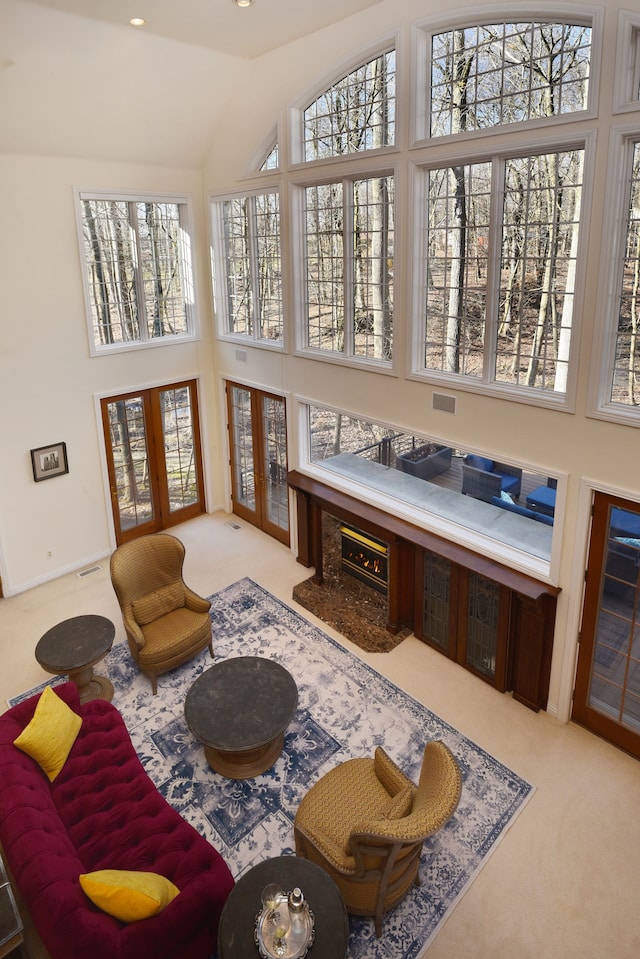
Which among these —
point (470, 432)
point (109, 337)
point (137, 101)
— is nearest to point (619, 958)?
point (470, 432)

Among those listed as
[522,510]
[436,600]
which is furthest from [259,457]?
[522,510]

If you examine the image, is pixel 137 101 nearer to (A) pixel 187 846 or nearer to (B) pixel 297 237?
(B) pixel 297 237

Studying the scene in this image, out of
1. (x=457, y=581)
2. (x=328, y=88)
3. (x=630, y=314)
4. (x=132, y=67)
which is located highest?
(x=132, y=67)

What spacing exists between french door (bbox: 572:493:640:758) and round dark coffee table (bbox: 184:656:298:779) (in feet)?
9.12

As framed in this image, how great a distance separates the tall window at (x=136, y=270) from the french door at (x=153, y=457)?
34.7 inches

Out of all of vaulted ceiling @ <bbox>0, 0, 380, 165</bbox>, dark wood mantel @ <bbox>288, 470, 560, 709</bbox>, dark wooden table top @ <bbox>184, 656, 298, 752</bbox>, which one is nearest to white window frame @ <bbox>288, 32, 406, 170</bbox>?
vaulted ceiling @ <bbox>0, 0, 380, 165</bbox>

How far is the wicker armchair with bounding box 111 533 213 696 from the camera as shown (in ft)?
21.9

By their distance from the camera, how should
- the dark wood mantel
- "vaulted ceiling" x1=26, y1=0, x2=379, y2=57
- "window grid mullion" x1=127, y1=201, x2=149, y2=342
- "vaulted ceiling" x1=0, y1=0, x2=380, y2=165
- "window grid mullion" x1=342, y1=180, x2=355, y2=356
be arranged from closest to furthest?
"vaulted ceiling" x1=26, y1=0, x2=379, y2=57 < "vaulted ceiling" x1=0, y1=0, x2=380, y2=165 < the dark wood mantel < "window grid mullion" x1=342, y1=180, x2=355, y2=356 < "window grid mullion" x1=127, y1=201, x2=149, y2=342

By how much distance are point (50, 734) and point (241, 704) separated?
1576 mm

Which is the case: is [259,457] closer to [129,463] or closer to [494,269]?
[129,463]

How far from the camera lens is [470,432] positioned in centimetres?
634

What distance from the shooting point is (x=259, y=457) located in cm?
968

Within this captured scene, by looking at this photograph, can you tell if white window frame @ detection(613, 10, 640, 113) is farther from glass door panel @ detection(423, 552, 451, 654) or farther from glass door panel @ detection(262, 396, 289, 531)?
glass door panel @ detection(262, 396, 289, 531)

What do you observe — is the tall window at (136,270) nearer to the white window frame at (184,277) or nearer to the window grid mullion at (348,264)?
the white window frame at (184,277)
